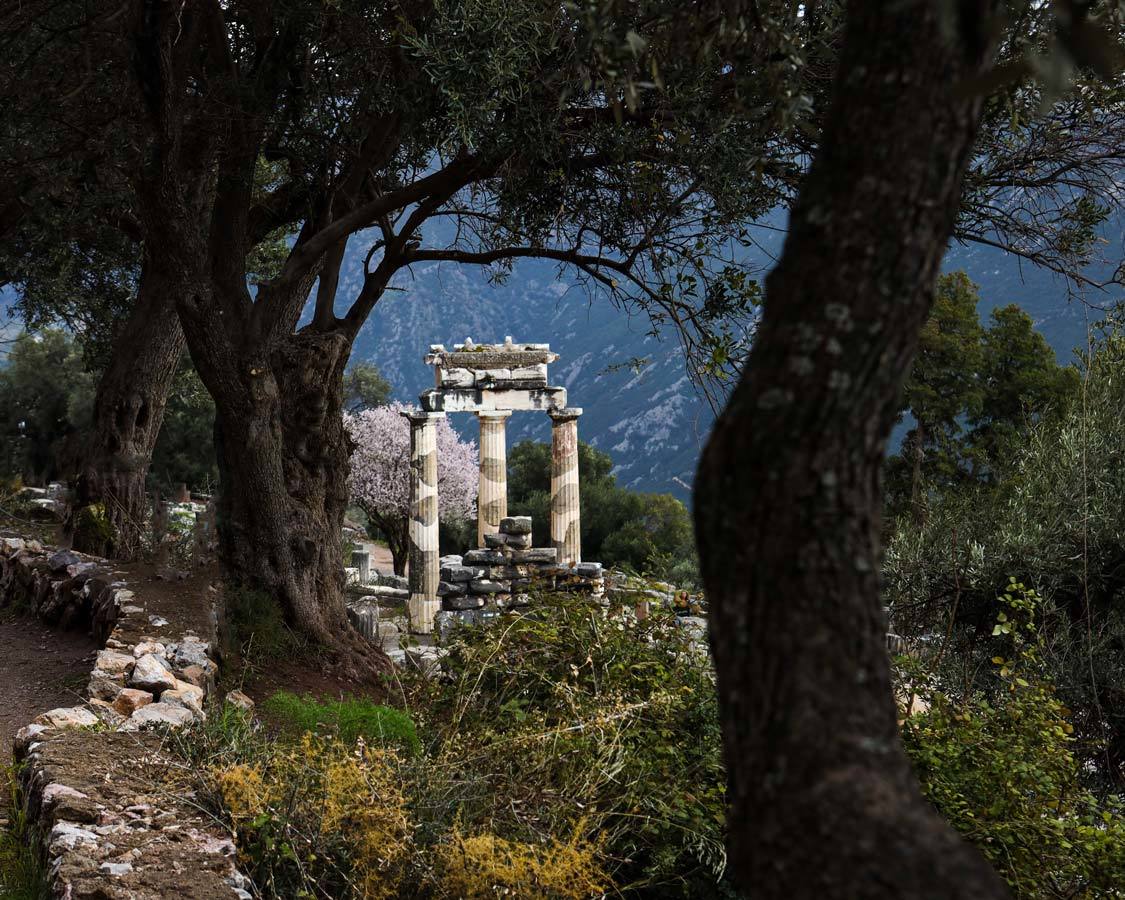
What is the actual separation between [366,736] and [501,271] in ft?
23.0

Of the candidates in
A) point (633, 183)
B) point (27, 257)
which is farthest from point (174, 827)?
point (27, 257)

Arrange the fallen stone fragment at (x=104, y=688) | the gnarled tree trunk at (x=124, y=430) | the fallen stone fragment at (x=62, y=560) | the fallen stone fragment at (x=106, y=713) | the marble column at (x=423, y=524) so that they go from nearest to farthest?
the fallen stone fragment at (x=106, y=713), the fallen stone fragment at (x=104, y=688), the fallen stone fragment at (x=62, y=560), the gnarled tree trunk at (x=124, y=430), the marble column at (x=423, y=524)

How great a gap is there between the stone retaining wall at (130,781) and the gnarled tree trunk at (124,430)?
4.02m

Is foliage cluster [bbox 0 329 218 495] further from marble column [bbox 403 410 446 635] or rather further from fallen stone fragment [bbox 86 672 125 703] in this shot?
fallen stone fragment [bbox 86 672 125 703]

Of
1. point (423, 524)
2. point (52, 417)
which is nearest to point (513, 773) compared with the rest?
point (423, 524)

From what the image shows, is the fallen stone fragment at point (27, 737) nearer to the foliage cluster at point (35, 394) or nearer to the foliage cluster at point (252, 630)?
the foliage cluster at point (252, 630)

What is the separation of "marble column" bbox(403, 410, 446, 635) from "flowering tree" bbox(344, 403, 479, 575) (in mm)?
6955

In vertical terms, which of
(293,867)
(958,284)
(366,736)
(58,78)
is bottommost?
(293,867)

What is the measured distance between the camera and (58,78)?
380 inches

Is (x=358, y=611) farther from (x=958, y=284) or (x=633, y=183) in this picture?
(x=958, y=284)

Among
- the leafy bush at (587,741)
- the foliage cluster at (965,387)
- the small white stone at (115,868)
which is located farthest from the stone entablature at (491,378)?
the small white stone at (115,868)

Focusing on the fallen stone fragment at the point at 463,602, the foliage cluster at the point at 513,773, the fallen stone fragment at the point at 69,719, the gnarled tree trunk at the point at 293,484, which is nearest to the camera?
the foliage cluster at the point at 513,773

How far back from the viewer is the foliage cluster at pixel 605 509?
117 ft

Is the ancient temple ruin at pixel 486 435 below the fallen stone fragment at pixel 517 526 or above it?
above
